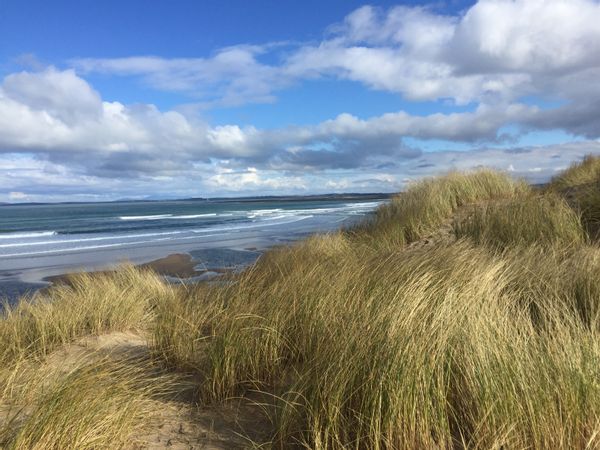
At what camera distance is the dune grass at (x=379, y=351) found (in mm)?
2682

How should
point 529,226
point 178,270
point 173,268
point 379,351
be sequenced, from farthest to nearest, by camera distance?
1. point 173,268
2. point 178,270
3. point 529,226
4. point 379,351

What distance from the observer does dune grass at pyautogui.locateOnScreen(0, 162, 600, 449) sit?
268 centimetres

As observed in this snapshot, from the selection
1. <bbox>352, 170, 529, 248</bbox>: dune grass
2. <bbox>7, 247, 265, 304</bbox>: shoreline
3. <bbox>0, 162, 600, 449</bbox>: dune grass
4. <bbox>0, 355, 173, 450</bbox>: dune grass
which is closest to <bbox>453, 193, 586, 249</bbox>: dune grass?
<bbox>0, 162, 600, 449</bbox>: dune grass

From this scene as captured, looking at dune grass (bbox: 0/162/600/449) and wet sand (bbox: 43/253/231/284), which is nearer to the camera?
dune grass (bbox: 0/162/600/449)

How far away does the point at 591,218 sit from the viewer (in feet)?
29.0

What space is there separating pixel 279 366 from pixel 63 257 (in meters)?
15.9

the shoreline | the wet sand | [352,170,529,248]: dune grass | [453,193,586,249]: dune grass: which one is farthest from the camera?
the wet sand

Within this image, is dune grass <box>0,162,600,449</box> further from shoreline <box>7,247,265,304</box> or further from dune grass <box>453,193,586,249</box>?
shoreline <box>7,247,265,304</box>

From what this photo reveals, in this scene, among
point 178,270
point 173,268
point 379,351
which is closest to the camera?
point 379,351

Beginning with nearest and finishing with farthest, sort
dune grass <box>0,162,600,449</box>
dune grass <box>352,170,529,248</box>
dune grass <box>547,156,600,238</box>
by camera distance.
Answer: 1. dune grass <box>0,162,600,449</box>
2. dune grass <box>547,156,600,238</box>
3. dune grass <box>352,170,529,248</box>

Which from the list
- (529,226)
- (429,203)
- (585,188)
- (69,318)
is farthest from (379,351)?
(585,188)

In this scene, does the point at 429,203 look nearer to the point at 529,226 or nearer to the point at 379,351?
the point at 529,226

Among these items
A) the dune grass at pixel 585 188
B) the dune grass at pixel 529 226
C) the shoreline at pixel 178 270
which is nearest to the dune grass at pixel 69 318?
the shoreline at pixel 178 270

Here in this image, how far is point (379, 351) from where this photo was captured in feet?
9.89
